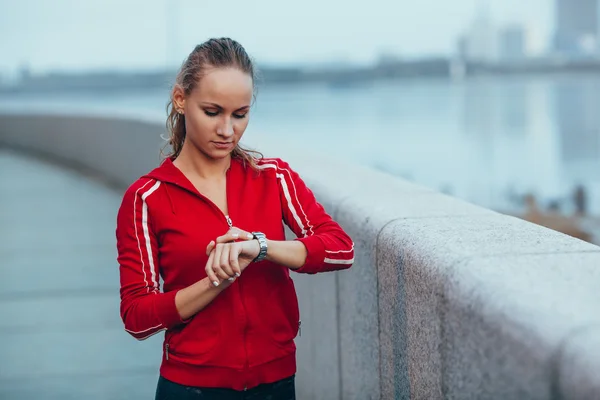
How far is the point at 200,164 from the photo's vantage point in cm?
250

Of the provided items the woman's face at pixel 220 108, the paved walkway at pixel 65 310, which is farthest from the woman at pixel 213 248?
the paved walkway at pixel 65 310

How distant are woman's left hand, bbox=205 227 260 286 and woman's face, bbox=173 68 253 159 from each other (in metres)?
0.26

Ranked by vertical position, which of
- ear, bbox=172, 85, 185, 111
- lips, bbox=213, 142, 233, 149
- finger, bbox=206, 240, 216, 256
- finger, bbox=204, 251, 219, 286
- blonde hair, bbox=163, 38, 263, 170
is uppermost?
blonde hair, bbox=163, 38, 263, 170

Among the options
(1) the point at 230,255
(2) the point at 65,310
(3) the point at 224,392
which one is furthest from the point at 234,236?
(2) the point at 65,310

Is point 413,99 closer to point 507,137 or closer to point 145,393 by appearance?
point 507,137

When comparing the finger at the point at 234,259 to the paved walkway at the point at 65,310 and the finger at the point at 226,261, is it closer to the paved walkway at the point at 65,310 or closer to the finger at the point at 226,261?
the finger at the point at 226,261

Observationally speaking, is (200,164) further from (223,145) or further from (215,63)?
(215,63)

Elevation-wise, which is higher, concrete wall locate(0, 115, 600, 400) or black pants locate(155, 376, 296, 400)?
concrete wall locate(0, 115, 600, 400)

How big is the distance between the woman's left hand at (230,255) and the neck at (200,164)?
30cm

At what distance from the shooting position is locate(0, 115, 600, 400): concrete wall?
1.69m

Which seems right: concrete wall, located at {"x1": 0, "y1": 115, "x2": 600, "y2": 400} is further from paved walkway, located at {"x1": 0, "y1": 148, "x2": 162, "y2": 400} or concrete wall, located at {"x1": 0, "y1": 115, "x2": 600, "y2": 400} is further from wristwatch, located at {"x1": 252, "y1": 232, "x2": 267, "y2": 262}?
paved walkway, located at {"x1": 0, "y1": 148, "x2": 162, "y2": 400}

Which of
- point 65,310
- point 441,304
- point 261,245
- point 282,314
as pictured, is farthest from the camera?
point 65,310

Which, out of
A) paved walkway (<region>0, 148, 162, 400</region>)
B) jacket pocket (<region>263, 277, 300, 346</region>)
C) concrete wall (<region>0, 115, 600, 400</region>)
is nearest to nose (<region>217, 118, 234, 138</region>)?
jacket pocket (<region>263, 277, 300, 346</region>)

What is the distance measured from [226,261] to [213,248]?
12 cm
